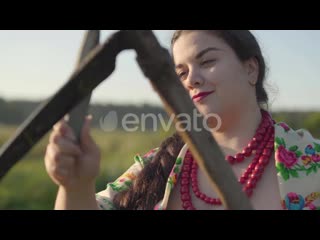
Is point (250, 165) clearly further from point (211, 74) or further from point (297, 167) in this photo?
point (211, 74)

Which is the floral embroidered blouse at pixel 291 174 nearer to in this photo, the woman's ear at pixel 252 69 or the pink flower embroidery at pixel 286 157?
the pink flower embroidery at pixel 286 157

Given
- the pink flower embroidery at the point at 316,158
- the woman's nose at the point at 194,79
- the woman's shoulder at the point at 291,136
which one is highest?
the woman's nose at the point at 194,79

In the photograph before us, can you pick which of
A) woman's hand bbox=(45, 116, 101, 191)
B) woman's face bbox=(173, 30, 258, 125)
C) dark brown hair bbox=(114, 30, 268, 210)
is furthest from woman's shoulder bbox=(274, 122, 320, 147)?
woman's hand bbox=(45, 116, 101, 191)

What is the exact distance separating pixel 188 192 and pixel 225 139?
6.7 inches

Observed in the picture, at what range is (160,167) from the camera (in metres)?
1.38

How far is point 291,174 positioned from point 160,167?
1.16 ft

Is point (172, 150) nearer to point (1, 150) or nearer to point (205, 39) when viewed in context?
point (205, 39)

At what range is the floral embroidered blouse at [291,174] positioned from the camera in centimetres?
118

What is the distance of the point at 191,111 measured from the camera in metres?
0.73

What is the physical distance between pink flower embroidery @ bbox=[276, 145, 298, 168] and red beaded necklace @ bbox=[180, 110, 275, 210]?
0.10 ft

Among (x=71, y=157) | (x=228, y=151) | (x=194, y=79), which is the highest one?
(x=194, y=79)

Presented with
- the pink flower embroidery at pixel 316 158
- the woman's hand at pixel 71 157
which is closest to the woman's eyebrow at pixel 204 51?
the pink flower embroidery at pixel 316 158

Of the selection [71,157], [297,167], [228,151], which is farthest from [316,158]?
[71,157]
